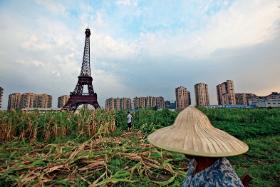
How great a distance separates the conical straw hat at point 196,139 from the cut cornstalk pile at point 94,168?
6.94 ft

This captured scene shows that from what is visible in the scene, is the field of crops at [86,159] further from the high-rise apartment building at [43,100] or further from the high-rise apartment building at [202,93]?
the high-rise apartment building at [43,100]

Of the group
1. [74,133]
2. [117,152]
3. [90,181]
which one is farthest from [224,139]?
[74,133]

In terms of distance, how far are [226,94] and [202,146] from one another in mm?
58316

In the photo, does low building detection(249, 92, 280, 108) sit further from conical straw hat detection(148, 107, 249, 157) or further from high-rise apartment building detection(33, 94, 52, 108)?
Result: conical straw hat detection(148, 107, 249, 157)

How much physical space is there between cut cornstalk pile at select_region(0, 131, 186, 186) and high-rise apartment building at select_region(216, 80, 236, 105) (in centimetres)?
5316

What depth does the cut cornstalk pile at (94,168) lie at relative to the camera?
11.5 feet

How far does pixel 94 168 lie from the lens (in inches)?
156

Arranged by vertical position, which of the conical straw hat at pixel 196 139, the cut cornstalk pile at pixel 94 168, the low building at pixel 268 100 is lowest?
the cut cornstalk pile at pixel 94 168

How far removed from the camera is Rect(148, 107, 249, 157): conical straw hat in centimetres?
145

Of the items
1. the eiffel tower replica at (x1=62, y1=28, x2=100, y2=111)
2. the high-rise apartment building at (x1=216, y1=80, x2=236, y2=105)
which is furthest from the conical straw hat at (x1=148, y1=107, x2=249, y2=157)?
the high-rise apartment building at (x1=216, y1=80, x2=236, y2=105)

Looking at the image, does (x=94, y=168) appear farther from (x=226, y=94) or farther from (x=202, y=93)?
(x=226, y=94)

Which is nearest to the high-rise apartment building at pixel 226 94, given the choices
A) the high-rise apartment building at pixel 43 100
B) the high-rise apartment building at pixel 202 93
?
the high-rise apartment building at pixel 202 93

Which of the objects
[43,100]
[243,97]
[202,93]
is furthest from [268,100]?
[43,100]

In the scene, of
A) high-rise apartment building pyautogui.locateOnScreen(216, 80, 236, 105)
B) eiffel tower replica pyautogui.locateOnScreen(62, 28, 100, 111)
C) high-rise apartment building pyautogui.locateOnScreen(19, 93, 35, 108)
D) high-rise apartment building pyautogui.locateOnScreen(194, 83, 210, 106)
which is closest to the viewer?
eiffel tower replica pyautogui.locateOnScreen(62, 28, 100, 111)
